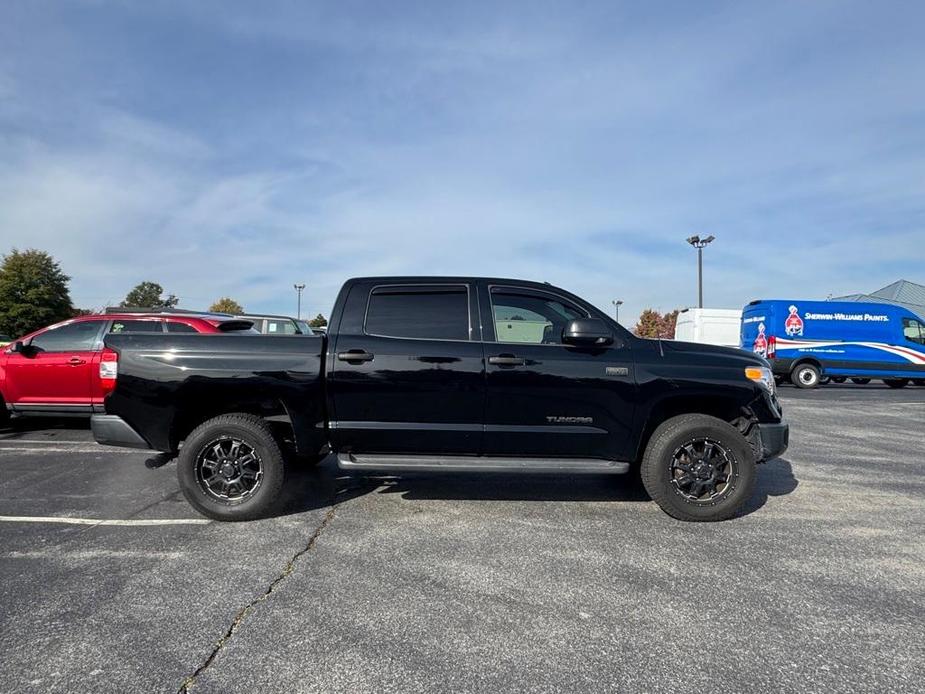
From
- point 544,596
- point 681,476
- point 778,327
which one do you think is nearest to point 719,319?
→ point 778,327

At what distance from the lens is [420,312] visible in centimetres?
438

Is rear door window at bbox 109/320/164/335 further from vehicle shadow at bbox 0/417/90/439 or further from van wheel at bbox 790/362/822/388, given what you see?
van wheel at bbox 790/362/822/388

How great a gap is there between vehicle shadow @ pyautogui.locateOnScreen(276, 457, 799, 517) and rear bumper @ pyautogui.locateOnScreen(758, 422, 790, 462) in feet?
1.77

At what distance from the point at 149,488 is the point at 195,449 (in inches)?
54.1

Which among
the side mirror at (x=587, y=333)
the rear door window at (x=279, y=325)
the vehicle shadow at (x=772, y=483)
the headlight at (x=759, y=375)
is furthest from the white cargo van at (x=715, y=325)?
the side mirror at (x=587, y=333)

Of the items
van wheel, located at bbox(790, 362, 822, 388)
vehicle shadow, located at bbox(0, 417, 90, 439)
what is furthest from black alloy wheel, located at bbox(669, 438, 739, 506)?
van wheel, located at bbox(790, 362, 822, 388)

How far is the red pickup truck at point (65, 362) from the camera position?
7082mm

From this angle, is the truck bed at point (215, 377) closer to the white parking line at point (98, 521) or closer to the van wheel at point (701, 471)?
the white parking line at point (98, 521)

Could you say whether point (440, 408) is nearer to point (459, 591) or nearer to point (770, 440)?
point (459, 591)

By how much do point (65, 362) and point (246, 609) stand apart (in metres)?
6.24

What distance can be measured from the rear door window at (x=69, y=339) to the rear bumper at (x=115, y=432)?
380cm

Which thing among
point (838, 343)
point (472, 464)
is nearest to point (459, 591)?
point (472, 464)

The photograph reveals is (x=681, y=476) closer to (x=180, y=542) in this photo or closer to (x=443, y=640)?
(x=443, y=640)

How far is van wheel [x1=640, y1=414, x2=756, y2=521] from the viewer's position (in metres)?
4.02
